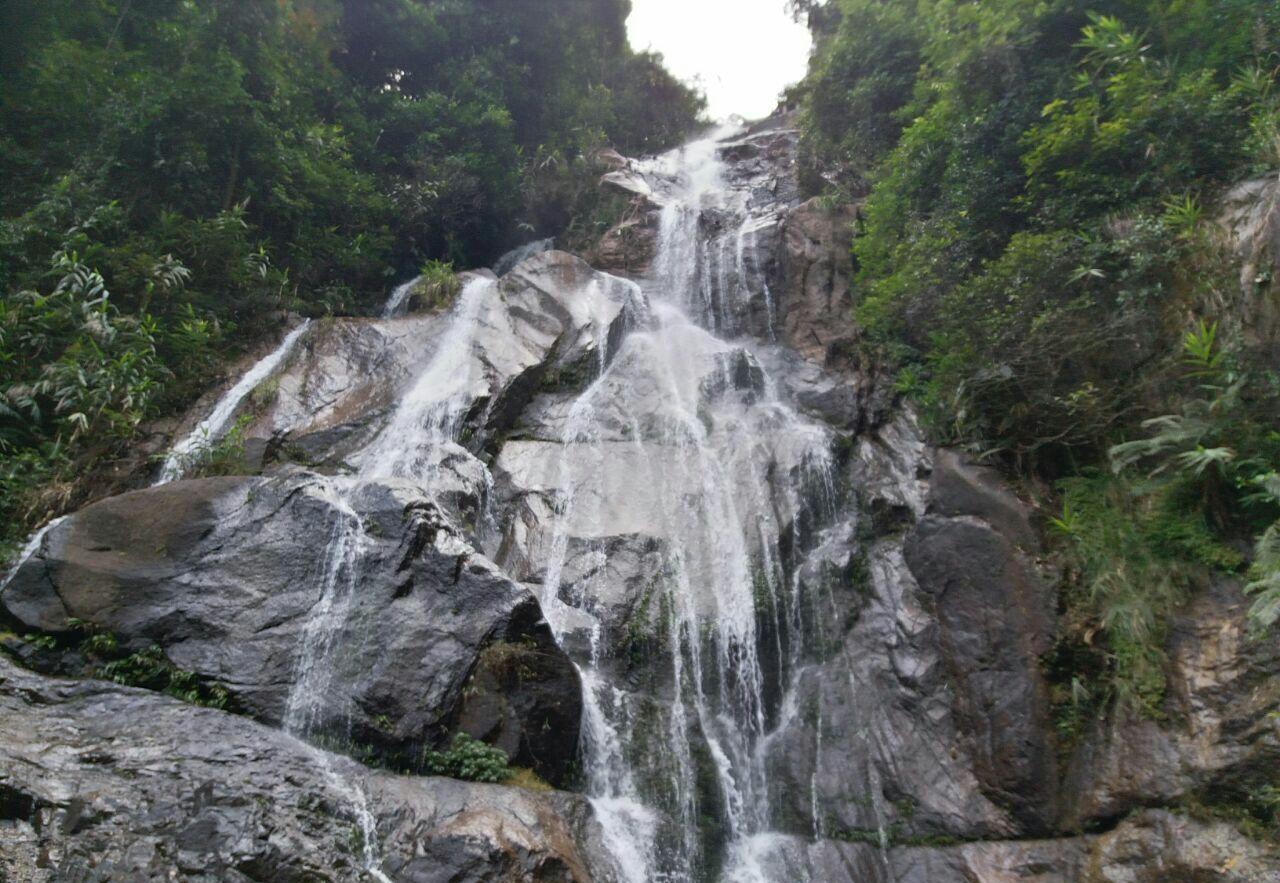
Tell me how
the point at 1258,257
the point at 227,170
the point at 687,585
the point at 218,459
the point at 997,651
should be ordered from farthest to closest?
the point at 227,170 < the point at 218,459 < the point at 687,585 < the point at 997,651 < the point at 1258,257

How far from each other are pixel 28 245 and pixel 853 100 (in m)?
15.0

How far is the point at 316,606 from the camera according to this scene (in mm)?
7645

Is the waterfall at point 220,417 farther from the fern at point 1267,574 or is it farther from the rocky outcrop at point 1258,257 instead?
the rocky outcrop at point 1258,257

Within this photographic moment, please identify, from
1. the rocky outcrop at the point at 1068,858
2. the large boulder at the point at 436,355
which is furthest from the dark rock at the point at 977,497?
the large boulder at the point at 436,355

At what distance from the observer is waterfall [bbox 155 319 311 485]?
1022 cm

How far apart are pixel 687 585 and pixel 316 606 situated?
4334mm

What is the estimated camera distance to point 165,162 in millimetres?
13805

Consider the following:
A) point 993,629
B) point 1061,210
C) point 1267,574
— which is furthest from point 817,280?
point 1267,574

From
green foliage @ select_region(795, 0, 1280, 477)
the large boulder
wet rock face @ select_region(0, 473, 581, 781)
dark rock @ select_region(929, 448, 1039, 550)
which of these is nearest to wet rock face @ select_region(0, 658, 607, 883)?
wet rock face @ select_region(0, 473, 581, 781)

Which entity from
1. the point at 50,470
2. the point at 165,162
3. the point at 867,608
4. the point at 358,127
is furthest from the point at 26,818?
the point at 358,127

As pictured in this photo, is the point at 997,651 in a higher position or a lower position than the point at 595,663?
lower

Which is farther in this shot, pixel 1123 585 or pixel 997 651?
pixel 997 651

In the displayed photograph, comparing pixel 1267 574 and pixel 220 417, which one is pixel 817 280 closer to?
pixel 1267 574

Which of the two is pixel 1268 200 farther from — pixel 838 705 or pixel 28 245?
pixel 28 245
